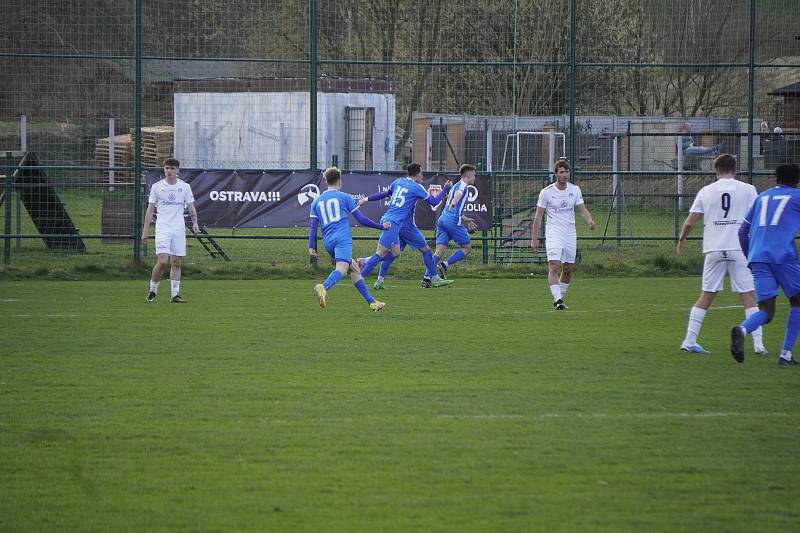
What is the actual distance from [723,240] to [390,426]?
202 inches

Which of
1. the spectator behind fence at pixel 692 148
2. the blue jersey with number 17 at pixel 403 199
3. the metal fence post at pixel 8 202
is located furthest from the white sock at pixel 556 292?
the spectator behind fence at pixel 692 148

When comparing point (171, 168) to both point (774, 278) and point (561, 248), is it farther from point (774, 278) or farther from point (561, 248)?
point (774, 278)

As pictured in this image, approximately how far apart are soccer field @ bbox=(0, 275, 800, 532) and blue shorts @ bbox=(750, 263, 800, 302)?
0.75 metres

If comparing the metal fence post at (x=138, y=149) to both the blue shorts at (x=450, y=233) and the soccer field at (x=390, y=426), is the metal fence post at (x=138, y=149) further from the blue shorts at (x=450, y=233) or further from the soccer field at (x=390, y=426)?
the soccer field at (x=390, y=426)

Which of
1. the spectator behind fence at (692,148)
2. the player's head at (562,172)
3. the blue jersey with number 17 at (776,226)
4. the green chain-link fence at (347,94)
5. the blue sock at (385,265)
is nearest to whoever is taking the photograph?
the blue jersey with number 17 at (776,226)

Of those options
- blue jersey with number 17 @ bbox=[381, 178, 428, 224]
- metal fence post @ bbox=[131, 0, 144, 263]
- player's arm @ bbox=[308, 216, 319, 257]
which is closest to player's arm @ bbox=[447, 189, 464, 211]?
blue jersey with number 17 @ bbox=[381, 178, 428, 224]

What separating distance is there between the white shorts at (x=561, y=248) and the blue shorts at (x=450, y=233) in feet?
13.7

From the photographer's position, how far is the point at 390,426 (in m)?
8.11

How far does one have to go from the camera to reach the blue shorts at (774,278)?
1069cm

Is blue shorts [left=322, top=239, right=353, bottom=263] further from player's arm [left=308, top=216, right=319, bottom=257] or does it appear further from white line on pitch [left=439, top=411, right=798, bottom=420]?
white line on pitch [left=439, top=411, right=798, bottom=420]

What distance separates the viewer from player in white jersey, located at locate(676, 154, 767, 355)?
11539mm

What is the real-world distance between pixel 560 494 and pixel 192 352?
20.1 feet

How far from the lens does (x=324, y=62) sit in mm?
22406

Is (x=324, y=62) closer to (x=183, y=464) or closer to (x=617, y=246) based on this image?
(x=617, y=246)
